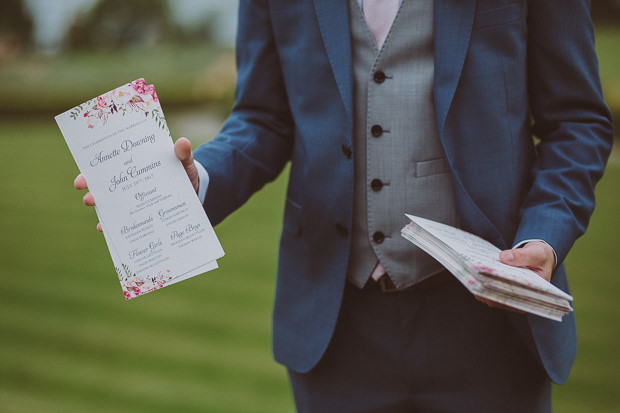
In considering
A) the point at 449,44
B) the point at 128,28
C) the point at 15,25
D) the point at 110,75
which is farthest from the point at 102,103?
the point at 15,25

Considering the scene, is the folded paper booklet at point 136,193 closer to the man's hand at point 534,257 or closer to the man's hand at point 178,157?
the man's hand at point 178,157

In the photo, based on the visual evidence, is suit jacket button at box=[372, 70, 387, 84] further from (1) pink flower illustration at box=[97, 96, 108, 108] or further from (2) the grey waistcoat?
(1) pink flower illustration at box=[97, 96, 108, 108]

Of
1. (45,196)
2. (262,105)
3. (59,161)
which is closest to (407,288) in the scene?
(262,105)

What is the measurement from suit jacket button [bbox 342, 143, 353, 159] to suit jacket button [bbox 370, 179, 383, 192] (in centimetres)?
6

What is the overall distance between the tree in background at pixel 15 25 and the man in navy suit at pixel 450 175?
7999mm

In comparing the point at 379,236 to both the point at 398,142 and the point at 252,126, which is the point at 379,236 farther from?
the point at 252,126

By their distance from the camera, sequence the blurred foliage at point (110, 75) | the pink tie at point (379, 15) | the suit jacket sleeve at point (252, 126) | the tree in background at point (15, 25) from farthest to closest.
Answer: the blurred foliage at point (110, 75)
the tree in background at point (15, 25)
the suit jacket sleeve at point (252, 126)
the pink tie at point (379, 15)

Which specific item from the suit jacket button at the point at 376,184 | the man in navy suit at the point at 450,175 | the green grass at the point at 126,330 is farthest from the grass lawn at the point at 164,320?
the suit jacket button at the point at 376,184

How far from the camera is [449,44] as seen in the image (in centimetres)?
103

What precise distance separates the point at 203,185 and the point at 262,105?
0.25 m

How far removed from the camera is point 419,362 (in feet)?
3.80

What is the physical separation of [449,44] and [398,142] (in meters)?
0.19

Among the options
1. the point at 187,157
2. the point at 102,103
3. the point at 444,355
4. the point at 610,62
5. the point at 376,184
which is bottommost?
the point at 610,62

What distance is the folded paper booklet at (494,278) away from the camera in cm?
85
